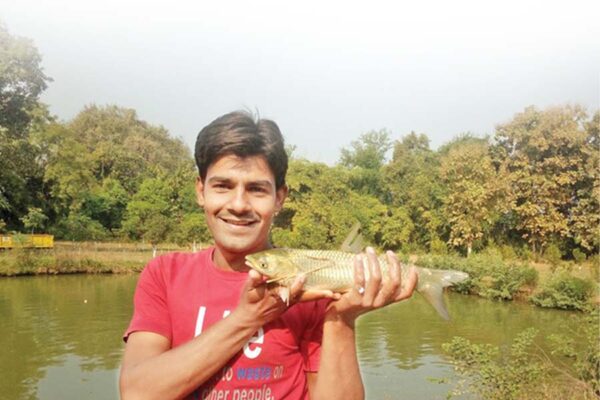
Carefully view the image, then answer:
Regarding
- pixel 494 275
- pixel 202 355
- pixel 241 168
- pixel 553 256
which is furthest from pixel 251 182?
pixel 553 256

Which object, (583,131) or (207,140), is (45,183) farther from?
(207,140)

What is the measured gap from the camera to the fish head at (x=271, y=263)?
175 centimetres

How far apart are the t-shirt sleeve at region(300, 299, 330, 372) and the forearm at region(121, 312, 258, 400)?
0.26 m

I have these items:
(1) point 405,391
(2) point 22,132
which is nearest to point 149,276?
(1) point 405,391

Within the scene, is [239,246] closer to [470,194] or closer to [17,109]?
[470,194]

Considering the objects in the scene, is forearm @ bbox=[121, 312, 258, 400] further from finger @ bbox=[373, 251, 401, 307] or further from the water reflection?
the water reflection

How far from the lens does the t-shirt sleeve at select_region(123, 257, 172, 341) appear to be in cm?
183

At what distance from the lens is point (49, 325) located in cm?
1573

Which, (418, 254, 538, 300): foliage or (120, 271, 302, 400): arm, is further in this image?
(418, 254, 538, 300): foliage

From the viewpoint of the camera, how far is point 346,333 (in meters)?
1.81

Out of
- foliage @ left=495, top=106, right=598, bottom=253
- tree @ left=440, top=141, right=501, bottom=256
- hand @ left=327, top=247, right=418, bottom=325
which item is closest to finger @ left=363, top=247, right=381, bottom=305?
hand @ left=327, top=247, right=418, bottom=325

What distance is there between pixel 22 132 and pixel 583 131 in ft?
92.5

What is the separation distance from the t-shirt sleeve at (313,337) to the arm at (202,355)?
22cm

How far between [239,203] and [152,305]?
448 millimetres
